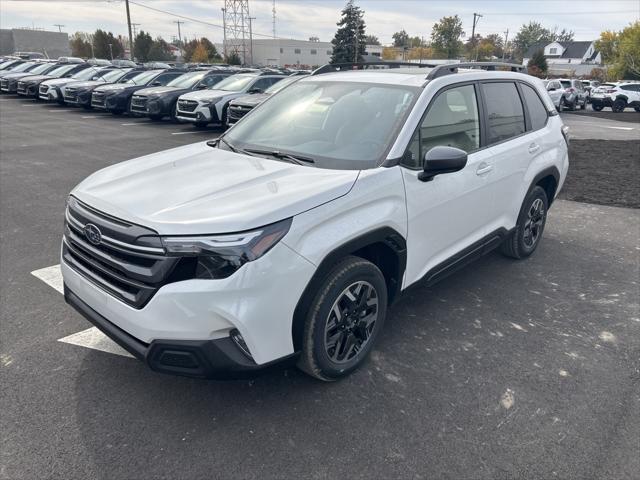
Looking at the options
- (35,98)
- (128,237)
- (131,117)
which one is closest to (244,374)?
→ (128,237)

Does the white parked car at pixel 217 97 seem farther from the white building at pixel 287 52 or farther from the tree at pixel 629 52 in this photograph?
the white building at pixel 287 52

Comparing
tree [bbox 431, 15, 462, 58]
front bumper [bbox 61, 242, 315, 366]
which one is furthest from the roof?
front bumper [bbox 61, 242, 315, 366]

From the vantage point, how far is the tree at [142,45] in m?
75.4

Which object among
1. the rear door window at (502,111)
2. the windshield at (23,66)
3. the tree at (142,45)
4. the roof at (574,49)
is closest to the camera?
the rear door window at (502,111)

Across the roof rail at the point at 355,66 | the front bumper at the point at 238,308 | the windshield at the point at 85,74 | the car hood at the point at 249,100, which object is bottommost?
the front bumper at the point at 238,308

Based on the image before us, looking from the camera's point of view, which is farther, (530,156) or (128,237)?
(530,156)

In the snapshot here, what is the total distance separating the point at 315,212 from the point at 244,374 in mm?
880

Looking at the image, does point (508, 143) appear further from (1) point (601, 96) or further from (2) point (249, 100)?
(1) point (601, 96)

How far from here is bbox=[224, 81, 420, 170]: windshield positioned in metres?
3.19

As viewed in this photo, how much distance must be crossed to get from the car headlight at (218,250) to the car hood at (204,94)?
12627mm

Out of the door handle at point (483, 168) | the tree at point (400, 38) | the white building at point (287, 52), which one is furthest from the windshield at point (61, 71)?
the tree at point (400, 38)

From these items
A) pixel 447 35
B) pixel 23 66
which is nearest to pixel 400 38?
pixel 447 35

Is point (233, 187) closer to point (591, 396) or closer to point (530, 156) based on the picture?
point (591, 396)

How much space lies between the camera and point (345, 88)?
3787mm
